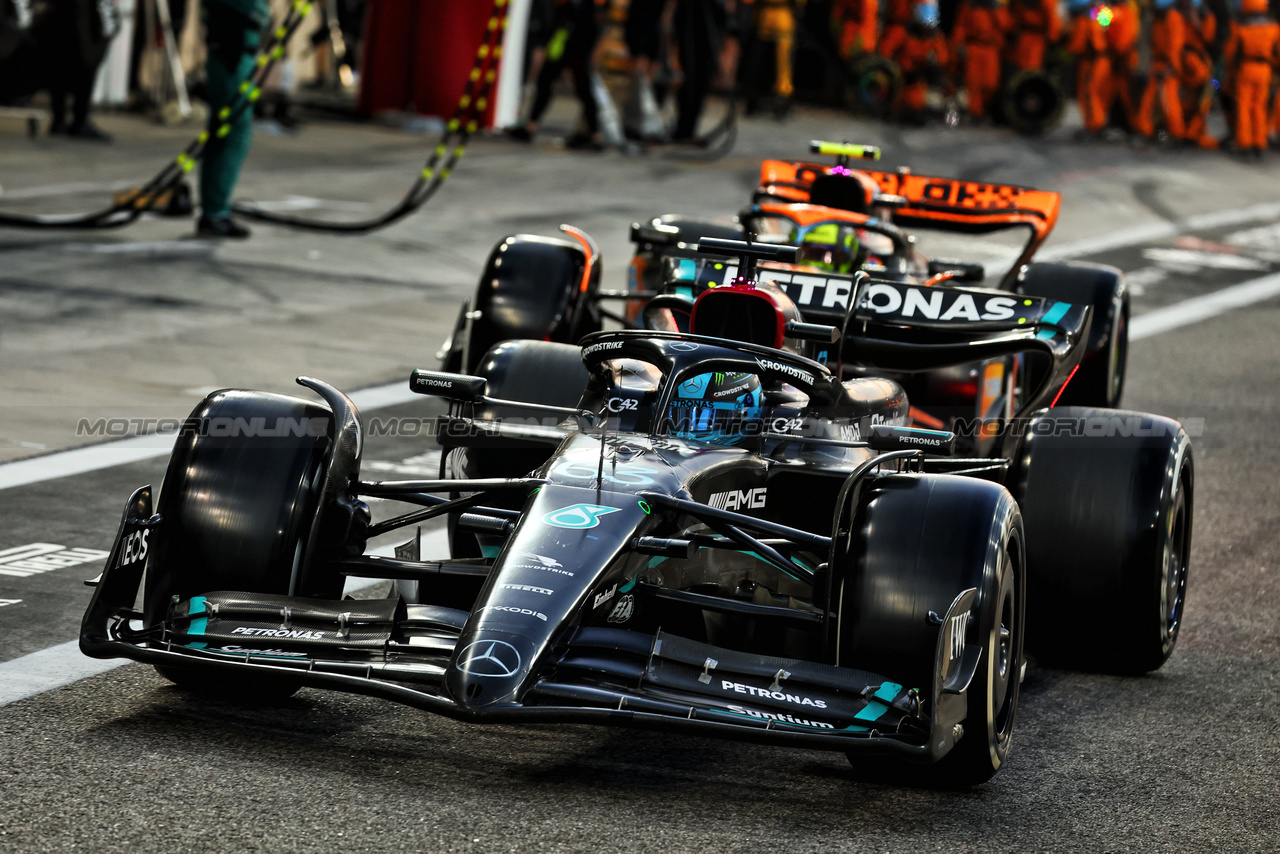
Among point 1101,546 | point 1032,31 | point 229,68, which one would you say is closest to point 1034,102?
point 1032,31

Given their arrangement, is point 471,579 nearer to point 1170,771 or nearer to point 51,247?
point 1170,771

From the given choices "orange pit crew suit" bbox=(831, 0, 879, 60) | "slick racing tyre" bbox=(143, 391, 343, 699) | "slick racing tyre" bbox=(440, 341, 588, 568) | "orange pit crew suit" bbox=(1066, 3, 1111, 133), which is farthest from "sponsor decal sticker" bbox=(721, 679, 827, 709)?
"orange pit crew suit" bbox=(831, 0, 879, 60)

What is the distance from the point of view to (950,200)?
9766 mm

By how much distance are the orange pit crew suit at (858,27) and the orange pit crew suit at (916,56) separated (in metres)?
0.37

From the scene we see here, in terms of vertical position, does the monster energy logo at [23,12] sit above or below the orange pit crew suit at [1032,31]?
below

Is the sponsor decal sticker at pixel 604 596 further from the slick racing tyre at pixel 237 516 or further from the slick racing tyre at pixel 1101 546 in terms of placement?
the slick racing tyre at pixel 1101 546

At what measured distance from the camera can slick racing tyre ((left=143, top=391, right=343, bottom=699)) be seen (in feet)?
15.5

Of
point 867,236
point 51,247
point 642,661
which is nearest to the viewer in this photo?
point 642,661

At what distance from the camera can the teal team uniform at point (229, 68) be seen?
12781 millimetres

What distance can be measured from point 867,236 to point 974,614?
4.77 meters

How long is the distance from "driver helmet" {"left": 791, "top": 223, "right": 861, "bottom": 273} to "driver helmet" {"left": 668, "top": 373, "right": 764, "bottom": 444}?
3.60 meters

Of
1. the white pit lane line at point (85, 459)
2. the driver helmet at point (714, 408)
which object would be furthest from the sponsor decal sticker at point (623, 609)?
the white pit lane line at point (85, 459)

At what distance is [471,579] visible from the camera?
15.9ft

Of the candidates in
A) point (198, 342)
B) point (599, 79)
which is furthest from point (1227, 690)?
point (599, 79)
